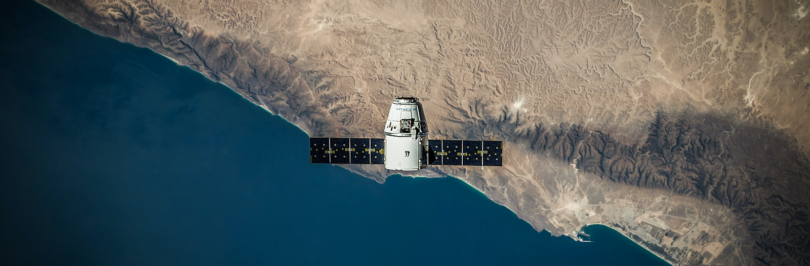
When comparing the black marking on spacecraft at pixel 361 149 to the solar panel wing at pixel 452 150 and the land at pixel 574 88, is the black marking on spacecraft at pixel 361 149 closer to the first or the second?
the land at pixel 574 88

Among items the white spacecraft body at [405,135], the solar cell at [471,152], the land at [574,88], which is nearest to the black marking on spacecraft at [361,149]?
the land at [574,88]

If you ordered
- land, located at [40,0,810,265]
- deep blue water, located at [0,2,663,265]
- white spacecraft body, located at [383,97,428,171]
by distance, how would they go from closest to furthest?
1. white spacecraft body, located at [383,97,428,171]
2. land, located at [40,0,810,265]
3. deep blue water, located at [0,2,663,265]

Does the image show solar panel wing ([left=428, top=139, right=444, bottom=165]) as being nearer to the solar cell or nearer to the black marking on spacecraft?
the solar cell

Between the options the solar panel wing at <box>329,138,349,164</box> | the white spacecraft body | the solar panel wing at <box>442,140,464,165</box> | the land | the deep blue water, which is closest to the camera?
the white spacecraft body

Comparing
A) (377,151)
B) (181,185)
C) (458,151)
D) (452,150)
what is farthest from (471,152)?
(181,185)

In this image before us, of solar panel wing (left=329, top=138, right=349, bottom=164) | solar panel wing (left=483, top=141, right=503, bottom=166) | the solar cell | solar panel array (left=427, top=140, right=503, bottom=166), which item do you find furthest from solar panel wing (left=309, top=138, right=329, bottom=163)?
solar panel wing (left=483, top=141, right=503, bottom=166)

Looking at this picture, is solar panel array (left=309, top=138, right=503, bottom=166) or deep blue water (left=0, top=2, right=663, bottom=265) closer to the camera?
solar panel array (left=309, top=138, right=503, bottom=166)

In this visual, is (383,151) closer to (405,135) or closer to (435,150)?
(435,150)

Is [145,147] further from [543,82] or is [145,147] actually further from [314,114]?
[543,82]
